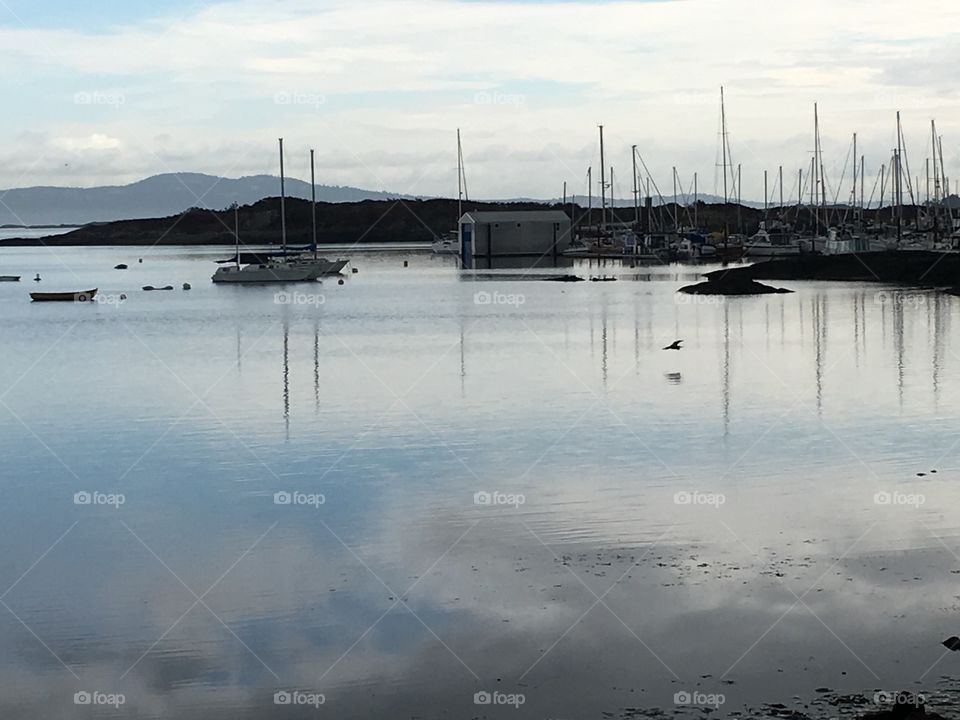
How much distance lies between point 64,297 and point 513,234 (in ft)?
159

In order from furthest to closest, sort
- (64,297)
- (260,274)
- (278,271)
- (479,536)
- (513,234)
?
(513,234) < (278,271) < (260,274) < (64,297) < (479,536)

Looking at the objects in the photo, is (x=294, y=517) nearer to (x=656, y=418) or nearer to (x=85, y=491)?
(x=85, y=491)

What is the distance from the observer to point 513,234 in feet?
356

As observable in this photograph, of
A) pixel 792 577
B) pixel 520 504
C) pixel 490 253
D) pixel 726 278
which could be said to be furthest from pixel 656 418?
pixel 490 253

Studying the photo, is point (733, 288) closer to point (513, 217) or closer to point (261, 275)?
point (261, 275)

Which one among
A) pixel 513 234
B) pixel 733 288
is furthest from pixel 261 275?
pixel 513 234

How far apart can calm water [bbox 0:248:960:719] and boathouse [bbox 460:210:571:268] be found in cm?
7585

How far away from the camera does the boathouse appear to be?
106 metres

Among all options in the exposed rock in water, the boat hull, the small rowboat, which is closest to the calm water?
the exposed rock in water

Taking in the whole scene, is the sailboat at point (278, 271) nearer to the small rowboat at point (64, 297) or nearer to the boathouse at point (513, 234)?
the small rowboat at point (64, 297)

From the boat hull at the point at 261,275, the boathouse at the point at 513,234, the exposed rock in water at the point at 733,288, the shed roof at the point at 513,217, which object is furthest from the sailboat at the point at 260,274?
the shed roof at the point at 513,217

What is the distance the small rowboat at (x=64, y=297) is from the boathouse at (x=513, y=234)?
1649 inches

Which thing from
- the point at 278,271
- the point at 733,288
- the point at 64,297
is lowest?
the point at 733,288

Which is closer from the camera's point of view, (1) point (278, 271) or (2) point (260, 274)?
(2) point (260, 274)
